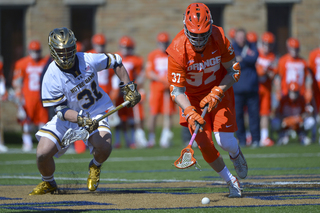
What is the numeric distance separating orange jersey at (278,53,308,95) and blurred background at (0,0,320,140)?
158 inches

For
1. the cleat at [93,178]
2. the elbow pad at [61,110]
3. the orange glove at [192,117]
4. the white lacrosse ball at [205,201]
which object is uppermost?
the orange glove at [192,117]

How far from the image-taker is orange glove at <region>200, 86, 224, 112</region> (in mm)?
4965

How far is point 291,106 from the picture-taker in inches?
471

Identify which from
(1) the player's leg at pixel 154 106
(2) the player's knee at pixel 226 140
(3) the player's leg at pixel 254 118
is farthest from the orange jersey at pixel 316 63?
(2) the player's knee at pixel 226 140

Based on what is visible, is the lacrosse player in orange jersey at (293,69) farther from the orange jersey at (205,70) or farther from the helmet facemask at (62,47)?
the helmet facemask at (62,47)

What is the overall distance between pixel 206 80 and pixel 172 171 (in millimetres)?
2627

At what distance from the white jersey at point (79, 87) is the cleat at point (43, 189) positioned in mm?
891

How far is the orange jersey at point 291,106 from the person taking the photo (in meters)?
11.9

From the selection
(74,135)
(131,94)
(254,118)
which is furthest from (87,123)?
(254,118)

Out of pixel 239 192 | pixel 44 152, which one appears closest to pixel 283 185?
pixel 239 192

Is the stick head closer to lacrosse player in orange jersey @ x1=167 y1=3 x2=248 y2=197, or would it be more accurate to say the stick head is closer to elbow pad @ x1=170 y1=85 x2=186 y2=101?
lacrosse player in orange jersey @ x1=167 y1=3 x2=248 y2=197

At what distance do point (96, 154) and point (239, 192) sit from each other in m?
1.66

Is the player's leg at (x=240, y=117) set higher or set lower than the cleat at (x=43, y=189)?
lower

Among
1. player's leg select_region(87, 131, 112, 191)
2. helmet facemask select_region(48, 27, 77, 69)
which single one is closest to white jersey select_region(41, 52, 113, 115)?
helmet facemask select_region(48, 27, 77, 69)
